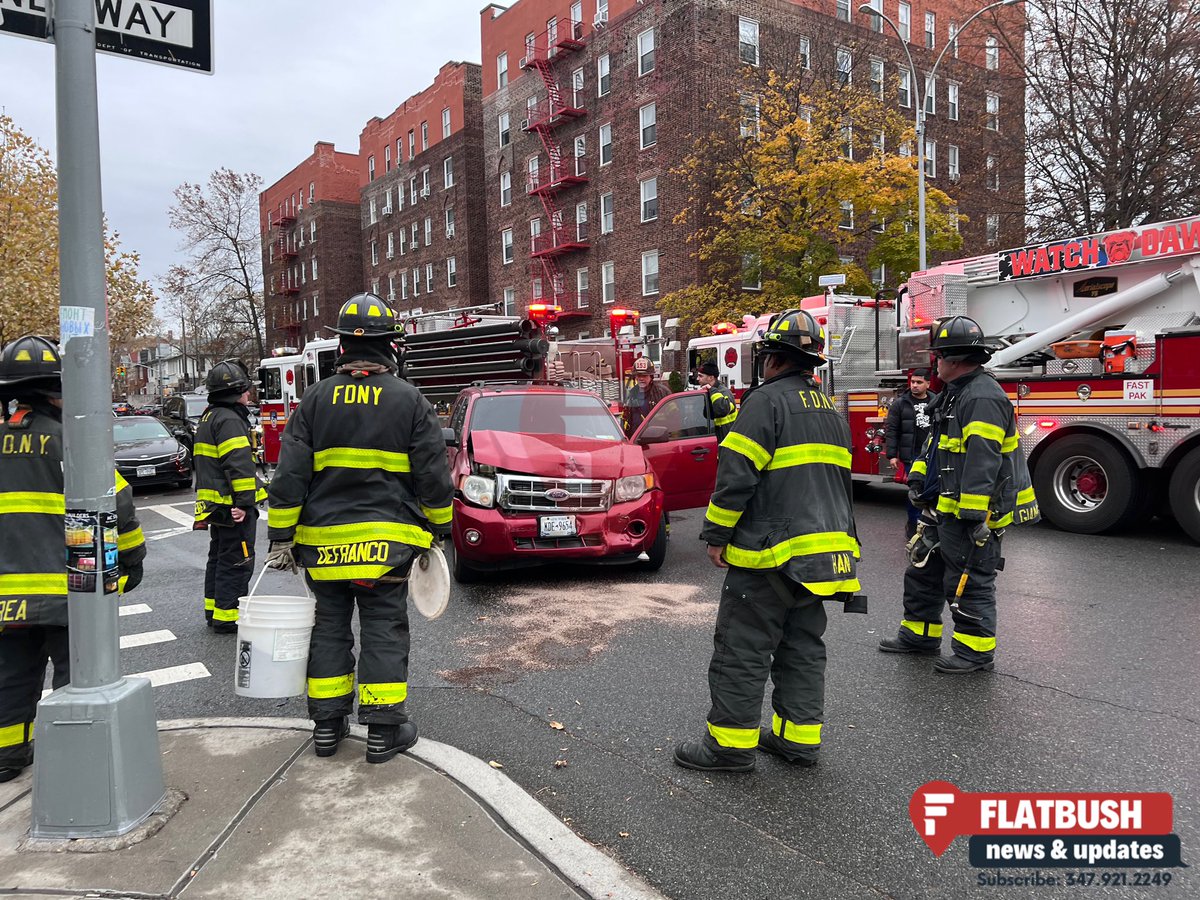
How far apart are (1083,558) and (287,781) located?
7240mm

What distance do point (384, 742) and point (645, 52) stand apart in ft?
90.2

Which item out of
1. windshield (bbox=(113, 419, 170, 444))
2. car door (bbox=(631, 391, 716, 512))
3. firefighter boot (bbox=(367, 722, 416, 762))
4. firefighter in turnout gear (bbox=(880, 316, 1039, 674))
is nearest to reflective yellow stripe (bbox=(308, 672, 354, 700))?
firefighter boot (bbox=(367, 722, 416, 762))

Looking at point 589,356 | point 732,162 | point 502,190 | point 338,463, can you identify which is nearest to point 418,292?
point 502,190

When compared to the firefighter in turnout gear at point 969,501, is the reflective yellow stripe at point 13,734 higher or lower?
lower

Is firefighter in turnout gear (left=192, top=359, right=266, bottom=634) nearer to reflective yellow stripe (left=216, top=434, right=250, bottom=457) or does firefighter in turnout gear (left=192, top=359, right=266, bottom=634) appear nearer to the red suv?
reflective yellow stripe (left=216, top=434, right=250, bottom=457)

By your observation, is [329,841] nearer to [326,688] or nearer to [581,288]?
[326,688]

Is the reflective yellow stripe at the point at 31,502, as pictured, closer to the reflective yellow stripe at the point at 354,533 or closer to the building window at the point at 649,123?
the reflective yellow stripe at the point at 354,533

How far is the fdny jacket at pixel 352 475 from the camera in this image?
3.55m

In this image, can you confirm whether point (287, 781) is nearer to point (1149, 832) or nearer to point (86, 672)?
point (86, 672)

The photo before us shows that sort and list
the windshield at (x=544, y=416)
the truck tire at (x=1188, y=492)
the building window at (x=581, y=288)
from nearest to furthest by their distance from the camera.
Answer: the windshield at (x=544, y=416)
the truck tire at (x=1188, y=492)
the building window at (x=581, y=288)

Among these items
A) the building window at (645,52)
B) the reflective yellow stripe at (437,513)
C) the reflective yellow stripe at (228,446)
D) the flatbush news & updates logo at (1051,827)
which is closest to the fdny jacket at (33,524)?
the reflective yellow stripe at (437,513)

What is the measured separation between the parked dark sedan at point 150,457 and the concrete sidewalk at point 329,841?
13149 millimetres

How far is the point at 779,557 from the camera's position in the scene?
3.37m

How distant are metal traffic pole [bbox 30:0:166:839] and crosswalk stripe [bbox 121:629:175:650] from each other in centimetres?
310
